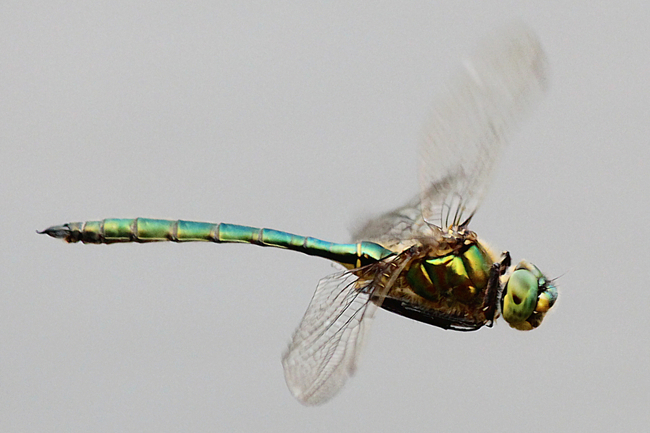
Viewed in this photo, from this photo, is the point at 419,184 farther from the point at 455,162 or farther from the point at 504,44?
the point at 504,44

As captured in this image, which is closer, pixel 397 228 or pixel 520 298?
pixel 520 298

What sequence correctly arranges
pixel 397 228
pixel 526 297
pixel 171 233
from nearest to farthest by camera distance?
pixel 526 297 → pixel 397 228 → pixel 171 233

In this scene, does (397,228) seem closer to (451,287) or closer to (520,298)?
(451,287)

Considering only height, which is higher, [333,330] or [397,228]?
[397,228]

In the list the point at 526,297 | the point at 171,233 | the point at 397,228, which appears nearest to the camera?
the point at 526,297

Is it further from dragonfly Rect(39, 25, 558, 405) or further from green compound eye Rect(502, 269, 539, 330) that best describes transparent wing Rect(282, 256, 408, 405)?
green compound eye Rect(502, 269, 539, 330)

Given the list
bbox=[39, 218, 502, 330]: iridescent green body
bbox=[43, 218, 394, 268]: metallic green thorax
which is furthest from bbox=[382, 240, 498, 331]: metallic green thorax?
bbox=[43, 218, 394, 268]: metallic green thorax

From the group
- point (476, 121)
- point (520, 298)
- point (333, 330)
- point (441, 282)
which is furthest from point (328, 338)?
point (476, 121)
